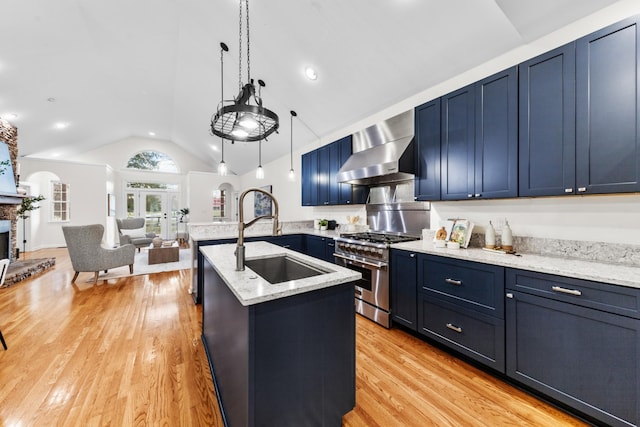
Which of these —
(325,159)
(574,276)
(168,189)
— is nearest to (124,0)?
(325,159)

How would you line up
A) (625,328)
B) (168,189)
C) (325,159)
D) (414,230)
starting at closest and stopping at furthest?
1. (625,328)
2. (414,230)
3. (325,159)
4. (168,189)

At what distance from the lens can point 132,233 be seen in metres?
7.41

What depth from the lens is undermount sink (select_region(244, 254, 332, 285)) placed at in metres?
1.76

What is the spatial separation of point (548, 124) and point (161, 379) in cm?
345

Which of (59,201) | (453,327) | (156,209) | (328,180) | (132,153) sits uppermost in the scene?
(132,153)

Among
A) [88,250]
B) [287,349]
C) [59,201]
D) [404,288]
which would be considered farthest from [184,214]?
[287,349]

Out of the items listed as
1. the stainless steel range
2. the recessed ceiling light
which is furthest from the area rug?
the recessed ceiling light

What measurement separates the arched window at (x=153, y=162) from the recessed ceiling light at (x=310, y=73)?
821 centimetres

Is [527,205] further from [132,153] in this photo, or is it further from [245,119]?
[132,153]

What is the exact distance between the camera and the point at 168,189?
938cm

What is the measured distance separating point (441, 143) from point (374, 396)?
2.33 metres

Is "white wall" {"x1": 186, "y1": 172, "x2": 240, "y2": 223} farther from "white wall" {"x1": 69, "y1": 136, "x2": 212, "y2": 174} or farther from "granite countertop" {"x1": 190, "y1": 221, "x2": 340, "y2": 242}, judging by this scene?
"granite countertop" {"x1": 190, "y1": 221, "x2": 340, "y2": 242}

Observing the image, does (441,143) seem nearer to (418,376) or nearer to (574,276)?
(574,276)

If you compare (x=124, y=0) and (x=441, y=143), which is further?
(x=124, y=0)
